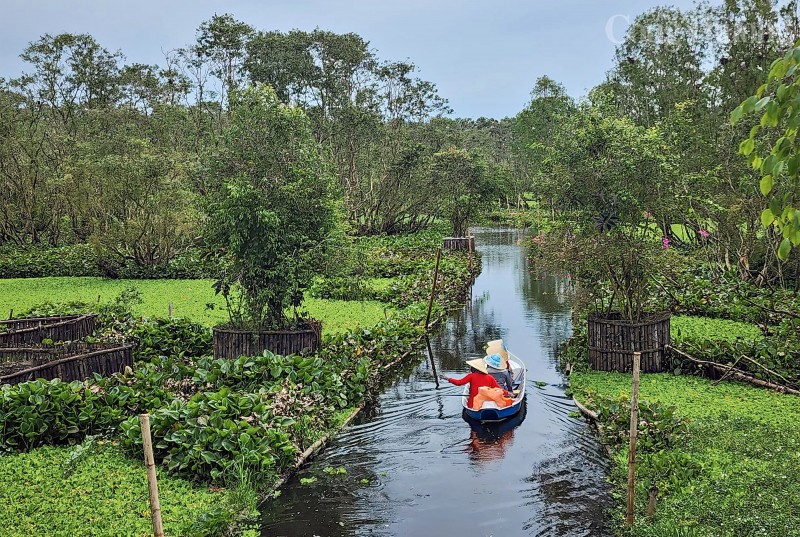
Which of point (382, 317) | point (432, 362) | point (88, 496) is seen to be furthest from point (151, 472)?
point (382, 317)

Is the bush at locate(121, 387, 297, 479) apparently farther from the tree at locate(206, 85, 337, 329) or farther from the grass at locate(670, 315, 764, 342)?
the grass at locate(670, 315, 764, 342)

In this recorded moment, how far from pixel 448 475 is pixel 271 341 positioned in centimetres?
463

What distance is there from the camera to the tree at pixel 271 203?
39.9 ft

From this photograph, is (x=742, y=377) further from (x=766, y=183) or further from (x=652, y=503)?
(x=766, y=183)

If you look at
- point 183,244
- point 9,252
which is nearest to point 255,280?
point 183,244

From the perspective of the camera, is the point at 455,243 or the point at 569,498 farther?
the point at 455,243

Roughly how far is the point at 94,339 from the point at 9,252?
21.5m

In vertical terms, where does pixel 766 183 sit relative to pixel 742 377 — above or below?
above

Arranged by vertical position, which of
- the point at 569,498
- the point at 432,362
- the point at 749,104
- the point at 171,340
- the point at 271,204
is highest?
the point at 271,204

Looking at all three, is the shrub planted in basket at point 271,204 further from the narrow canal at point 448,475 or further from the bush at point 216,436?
the bush at point 216,436

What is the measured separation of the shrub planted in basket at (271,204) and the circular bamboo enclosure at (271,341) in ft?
1.05

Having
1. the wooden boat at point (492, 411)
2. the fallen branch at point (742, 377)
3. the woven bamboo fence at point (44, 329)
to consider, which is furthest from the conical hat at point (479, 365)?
the woven bamboo fence at point (44, 329)

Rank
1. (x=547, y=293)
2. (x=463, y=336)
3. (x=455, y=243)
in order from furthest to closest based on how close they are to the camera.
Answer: (x=455, y=243), (x=547, y=293), (x=463, y=336)

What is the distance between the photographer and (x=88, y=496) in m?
7.32
